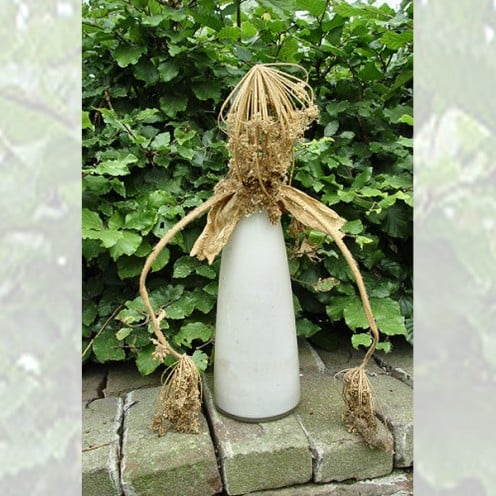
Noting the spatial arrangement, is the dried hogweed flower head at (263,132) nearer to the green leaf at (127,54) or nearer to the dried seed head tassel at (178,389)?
the dried seed head tassel at (178,389)

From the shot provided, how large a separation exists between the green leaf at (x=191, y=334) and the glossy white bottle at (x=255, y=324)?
0.42ft

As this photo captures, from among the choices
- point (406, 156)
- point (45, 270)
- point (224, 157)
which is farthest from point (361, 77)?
point (45, 270)

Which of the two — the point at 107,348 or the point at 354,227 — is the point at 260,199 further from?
the point at 107,348

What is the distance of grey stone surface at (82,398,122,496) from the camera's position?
0.56 metres

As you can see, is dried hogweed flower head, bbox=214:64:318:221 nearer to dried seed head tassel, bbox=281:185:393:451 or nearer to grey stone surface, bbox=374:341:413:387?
dried seed head tassel, bbox=281:185:393:451

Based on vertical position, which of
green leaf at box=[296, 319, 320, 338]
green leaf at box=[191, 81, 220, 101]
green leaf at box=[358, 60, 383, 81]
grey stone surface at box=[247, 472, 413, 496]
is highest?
green leaf at box=[358, 60, 383, 81]

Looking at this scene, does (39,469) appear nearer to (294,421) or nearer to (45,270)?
(45,270)

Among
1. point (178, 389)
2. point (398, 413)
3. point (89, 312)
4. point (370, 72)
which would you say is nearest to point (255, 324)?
point (178, 389)

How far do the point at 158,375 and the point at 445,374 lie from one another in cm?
59

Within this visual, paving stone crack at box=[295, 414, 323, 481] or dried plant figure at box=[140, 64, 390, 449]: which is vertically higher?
dried plant figure at box=[140, 64, 390, 449]

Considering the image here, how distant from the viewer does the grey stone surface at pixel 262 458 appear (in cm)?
58

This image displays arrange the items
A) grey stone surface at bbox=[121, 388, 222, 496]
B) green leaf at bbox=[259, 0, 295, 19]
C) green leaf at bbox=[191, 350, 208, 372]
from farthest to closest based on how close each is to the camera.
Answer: green leaf at bbox=[259, 0, 295, 19], green leaf at bbox=[191, 350, 208, 372], grey stone surface at bbox=[121, 388, 222, 496]

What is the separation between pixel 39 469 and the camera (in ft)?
1.09

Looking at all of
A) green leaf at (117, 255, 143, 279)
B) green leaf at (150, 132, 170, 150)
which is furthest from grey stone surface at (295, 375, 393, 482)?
green leaf at (150, 132, 170, 150)
